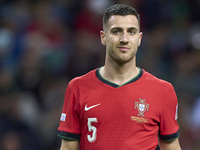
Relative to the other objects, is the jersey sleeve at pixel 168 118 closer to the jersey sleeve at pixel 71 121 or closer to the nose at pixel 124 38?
the nose at pixel 124 38

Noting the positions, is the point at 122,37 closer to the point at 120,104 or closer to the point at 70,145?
the point at 120,104

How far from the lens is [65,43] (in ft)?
26.5

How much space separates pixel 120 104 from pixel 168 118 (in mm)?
455

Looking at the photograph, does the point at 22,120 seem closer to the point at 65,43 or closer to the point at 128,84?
the point at 65,43

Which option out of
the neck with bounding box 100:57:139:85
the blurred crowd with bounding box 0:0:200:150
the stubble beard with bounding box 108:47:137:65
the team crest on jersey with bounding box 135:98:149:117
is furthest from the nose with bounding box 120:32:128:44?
the blurred crowd with bounding box 0:0:200:150

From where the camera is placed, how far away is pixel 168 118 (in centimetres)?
360

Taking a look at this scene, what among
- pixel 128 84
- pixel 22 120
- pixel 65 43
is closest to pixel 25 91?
pixel 22 120

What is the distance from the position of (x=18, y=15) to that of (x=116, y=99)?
5496 mm

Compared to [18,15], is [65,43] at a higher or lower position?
lower

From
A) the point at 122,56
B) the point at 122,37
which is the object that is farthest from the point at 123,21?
the point at 122,56

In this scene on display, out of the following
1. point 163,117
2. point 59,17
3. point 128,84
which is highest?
point 59,17

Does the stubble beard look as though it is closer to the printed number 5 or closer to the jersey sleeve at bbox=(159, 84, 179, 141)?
the jersey sleeve at bbox=(159, 84, 179, 141)

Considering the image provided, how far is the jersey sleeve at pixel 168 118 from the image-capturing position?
3592 mm

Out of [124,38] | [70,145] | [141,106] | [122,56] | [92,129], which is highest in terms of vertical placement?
[124,38]
